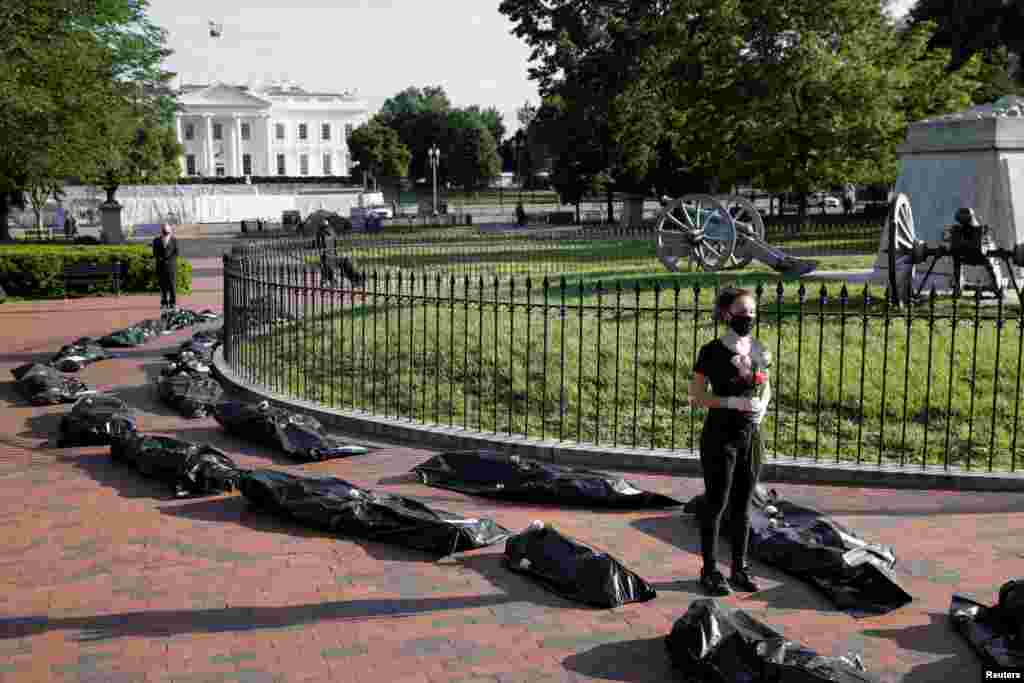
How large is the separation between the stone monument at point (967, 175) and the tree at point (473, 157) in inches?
2930

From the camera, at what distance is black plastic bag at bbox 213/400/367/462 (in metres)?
8.81

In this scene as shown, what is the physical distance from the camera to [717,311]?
18.9 feet

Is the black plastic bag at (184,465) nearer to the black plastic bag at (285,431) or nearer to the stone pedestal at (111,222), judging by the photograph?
the black plastic bag at (285,431)

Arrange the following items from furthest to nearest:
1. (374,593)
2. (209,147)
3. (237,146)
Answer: (237,146) < (209,147) < (374,593)

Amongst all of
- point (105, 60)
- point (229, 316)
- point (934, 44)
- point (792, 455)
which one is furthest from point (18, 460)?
point (934, 44)

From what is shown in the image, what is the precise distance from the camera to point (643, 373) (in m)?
11.1

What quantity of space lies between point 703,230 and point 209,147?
314 feet

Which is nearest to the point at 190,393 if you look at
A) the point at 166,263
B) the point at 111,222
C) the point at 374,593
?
the point at 374,593

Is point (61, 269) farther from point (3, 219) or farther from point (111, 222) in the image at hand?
point (3, 219)

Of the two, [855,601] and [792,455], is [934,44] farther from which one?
[855,601]

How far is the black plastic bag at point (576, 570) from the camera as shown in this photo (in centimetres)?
569

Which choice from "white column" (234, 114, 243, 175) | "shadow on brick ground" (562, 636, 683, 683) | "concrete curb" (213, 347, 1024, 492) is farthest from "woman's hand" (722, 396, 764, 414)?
"white column" (234, 114, 243, 175)

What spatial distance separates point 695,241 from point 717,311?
12232 millimetres

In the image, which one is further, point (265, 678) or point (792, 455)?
point (792, 455)
